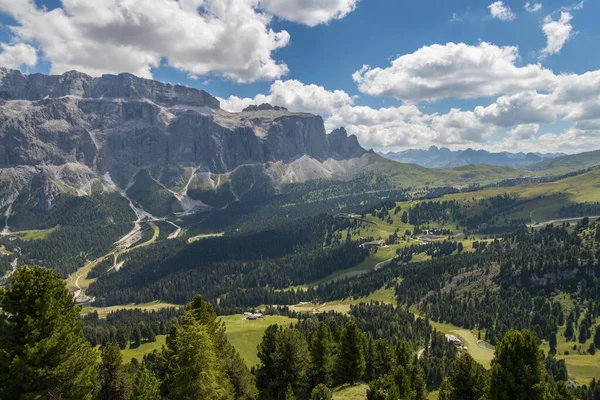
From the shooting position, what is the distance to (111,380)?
51.7 meters

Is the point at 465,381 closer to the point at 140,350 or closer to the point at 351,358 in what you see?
the point at 351,358

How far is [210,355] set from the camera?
41906 millimetres

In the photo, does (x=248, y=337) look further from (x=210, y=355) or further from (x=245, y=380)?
(x=210, y=355)

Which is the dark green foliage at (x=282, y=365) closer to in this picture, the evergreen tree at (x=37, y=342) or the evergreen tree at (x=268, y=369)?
the evergreen tree at (x=268, y=369)

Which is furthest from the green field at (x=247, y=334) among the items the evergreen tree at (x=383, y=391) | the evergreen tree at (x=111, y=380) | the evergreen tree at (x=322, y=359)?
the evergreen tree at (x=383, y=391)

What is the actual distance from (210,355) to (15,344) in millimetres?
17923

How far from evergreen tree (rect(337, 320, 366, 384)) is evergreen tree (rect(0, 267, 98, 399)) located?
42.1 m

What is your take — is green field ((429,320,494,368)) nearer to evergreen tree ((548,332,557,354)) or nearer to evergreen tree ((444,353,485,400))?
evergreen tree ((548,332,557,354))

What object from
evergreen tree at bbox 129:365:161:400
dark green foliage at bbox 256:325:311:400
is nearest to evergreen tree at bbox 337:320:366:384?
dark green foliage at bbox 256:325:311:400

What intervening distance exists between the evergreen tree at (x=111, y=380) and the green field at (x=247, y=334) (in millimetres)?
90760

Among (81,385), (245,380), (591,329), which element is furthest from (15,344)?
(591,329)

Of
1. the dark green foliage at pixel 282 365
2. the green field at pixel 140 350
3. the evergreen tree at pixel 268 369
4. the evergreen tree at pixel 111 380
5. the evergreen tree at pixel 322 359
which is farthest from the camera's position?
the green field at pixel 140 350

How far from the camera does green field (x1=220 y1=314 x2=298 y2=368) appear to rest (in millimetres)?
144500

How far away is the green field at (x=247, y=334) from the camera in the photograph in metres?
144
